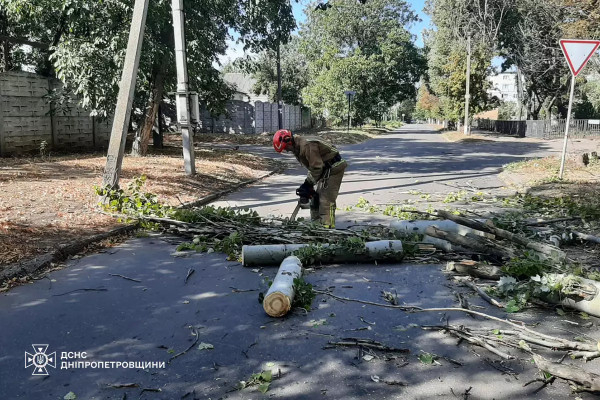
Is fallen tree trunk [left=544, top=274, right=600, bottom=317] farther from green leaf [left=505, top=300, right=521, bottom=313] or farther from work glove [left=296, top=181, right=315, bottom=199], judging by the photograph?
work glove [left=296, top=181, right=315, bottom=199]

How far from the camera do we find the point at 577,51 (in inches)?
442

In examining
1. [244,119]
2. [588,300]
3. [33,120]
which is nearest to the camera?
[588,300]

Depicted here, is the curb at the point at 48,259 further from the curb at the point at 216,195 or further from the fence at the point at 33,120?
the fence at the point at 33,120

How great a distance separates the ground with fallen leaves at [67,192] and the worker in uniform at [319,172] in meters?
3.17

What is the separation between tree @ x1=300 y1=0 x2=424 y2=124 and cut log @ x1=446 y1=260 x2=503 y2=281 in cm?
4210

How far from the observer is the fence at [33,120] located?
14992mm

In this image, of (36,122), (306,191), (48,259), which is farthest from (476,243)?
(36,122)

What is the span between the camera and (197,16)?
53.5ft

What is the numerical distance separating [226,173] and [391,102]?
46.1m

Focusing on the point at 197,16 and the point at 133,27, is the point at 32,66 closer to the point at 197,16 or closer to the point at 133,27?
the point at 197,16

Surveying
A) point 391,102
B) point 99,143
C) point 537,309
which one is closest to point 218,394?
point 537,309

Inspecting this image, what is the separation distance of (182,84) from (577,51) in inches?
377

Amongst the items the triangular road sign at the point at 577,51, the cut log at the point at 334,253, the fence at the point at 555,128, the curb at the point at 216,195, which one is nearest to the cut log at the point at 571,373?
the cut log at the point at 334,253

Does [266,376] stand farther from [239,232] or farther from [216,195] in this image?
[216,195]
